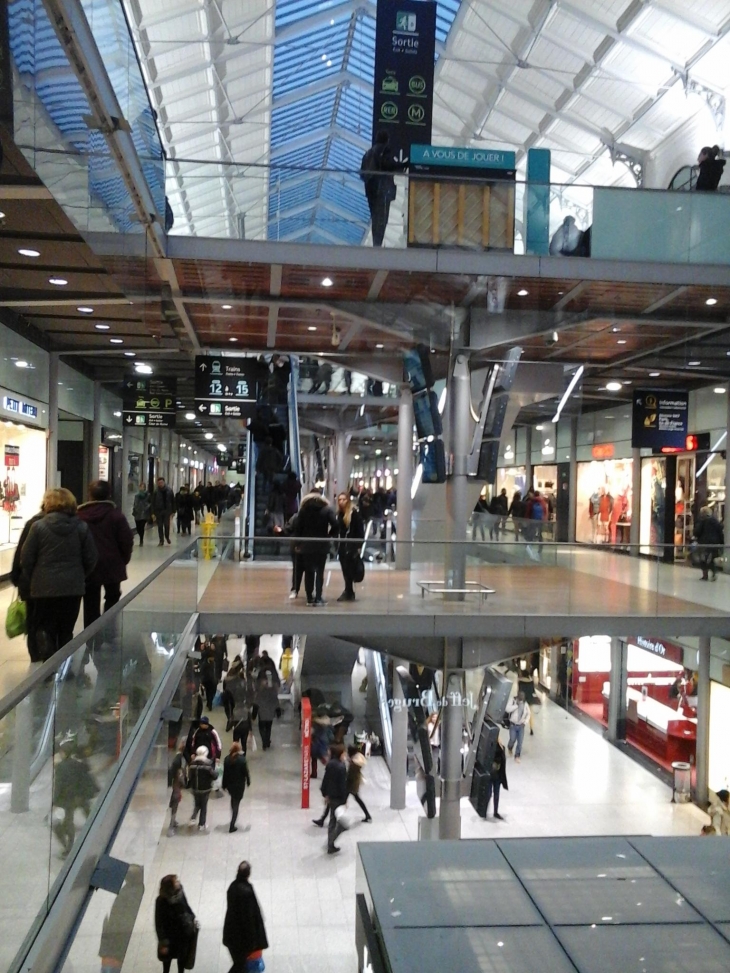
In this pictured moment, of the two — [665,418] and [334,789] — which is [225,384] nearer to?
[334,789]

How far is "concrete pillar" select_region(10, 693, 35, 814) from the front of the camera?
3.42m

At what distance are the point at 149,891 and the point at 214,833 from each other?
396 cm

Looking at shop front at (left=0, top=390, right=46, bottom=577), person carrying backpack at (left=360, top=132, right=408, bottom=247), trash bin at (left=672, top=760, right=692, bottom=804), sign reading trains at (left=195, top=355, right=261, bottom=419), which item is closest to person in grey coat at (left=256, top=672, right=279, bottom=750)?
shop front at (left=0, top=390, right=46, bottom=577)

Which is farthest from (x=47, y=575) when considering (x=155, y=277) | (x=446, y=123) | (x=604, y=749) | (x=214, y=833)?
(x=446, y=123)

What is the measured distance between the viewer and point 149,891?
31.9ft

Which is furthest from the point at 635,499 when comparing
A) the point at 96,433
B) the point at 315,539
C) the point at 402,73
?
the point at 96,433

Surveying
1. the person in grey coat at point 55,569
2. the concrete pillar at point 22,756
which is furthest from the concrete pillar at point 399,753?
the concrete pillar at point 22,756

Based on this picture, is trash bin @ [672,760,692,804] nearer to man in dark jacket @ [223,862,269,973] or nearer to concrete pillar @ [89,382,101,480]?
man in dark jacket @ [223,862,269,973]

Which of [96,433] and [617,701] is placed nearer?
[617,701]

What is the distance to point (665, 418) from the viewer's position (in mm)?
16688

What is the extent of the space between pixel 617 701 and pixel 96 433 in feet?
43.4

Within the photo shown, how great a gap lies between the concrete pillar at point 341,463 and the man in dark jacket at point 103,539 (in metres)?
12.1

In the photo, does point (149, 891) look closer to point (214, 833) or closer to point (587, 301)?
point (214, 833)

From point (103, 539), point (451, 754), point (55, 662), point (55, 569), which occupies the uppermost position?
point (103, 539)
